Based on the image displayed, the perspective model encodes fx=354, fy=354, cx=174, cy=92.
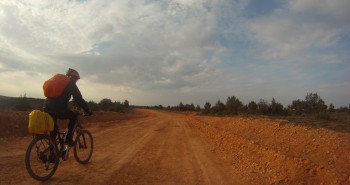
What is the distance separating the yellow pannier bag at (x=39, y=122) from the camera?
6391mm

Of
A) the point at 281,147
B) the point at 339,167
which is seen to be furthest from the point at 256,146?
the point at 339,167

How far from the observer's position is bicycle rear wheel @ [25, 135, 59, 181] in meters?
6.47

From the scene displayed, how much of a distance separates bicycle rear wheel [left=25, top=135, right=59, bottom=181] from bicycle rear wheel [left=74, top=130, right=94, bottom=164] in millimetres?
1226

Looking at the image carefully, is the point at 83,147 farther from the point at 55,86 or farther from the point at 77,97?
the point at 55,86

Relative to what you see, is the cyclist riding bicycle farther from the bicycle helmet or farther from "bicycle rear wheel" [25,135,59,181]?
"bicycle rear wheel" [25,135,59,181]

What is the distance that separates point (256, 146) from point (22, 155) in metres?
7.35

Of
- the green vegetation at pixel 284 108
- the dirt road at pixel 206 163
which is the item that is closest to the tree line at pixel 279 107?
the green vegetation at pixel 284 108

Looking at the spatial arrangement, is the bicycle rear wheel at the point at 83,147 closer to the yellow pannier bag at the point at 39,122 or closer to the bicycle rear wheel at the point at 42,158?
the bicycle rear wheel at the point at 42,158

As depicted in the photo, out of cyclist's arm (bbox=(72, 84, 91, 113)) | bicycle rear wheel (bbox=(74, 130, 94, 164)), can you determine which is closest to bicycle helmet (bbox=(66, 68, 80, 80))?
cyclist's arm (bbox=(72, 84, 91, 113))

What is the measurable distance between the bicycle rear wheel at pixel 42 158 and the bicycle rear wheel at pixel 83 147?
1.23 m

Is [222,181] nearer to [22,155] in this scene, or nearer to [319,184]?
[319,184]

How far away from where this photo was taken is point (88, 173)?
291 inches

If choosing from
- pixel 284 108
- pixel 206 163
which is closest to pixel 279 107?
pixel 284 108

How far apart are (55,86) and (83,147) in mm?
2114
